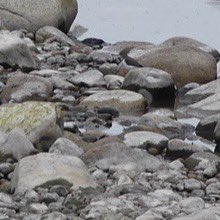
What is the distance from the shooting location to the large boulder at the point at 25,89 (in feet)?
38.1

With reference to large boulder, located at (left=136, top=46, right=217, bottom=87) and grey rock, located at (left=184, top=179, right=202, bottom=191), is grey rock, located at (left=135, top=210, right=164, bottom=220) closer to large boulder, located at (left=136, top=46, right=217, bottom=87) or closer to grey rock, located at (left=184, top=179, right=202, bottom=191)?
grey rock, located at (left=184, top=179, right=202, bottom=191)

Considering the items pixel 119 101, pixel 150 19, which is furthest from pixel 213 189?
pixel 150 19

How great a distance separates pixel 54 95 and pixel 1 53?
164cm

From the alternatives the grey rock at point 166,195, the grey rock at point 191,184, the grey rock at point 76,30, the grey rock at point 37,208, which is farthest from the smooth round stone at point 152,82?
the grey rock at point 76,30

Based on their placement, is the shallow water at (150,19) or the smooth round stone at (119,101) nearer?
the smooth round stone at (119,101)

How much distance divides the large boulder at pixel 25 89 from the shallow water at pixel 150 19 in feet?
22.9

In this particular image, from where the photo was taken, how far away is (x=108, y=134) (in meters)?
9.97

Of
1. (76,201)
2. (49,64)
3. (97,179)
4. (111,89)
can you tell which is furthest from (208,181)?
(49,64)

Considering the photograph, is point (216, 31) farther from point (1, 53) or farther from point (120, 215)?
point (120, 215)

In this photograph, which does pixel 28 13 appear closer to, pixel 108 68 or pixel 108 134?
pixel 108 68

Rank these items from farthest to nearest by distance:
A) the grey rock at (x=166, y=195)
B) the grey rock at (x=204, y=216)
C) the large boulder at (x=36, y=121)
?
the large boulder at (x=36, y=121)
the grey rock at (x=166, y=195)
the grey rock at (x=204, y=216)

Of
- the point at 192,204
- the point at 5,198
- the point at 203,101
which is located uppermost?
the point at 192,204

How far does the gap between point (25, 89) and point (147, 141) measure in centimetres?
309

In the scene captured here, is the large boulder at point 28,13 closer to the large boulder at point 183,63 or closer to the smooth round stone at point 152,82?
the large boulder at point 183,63
